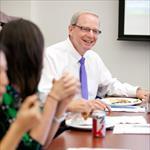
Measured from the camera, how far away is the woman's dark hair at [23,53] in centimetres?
125

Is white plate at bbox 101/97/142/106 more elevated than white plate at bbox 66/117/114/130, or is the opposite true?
white plate at bbox 101/97/142/106

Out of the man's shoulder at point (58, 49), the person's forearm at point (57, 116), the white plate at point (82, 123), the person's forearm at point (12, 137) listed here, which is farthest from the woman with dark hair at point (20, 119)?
the man's shoulder at point (58, 49)

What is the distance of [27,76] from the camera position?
50.7 inches

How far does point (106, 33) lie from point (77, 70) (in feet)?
4.46

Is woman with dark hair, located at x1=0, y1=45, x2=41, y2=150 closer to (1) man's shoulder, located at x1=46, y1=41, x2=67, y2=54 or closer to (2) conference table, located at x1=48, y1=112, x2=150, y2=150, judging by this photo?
(2) conference table, located at x1=48, y1=112, x2=150, y2=150

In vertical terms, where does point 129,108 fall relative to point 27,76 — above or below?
below

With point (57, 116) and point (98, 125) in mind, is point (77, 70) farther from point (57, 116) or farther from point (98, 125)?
point (57, 116)

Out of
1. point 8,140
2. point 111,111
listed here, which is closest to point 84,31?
point 111,111

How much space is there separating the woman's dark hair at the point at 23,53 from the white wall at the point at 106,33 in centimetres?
255

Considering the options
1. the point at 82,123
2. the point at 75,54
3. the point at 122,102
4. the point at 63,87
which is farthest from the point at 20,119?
the point at 75,54

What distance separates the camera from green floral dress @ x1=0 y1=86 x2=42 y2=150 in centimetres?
130

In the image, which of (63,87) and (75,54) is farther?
(75,54)

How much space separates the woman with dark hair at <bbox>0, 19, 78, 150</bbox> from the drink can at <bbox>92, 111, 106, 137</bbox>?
334 mm

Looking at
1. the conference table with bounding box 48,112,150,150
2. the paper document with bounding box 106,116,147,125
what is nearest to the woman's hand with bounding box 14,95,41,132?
the conference table with bounding box 48,112,150,150
